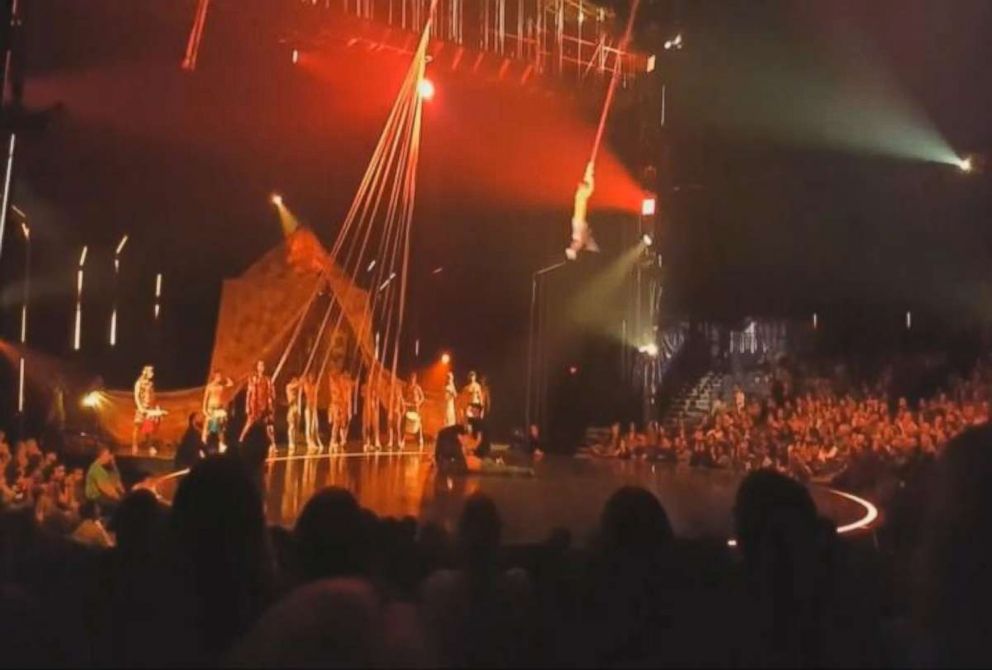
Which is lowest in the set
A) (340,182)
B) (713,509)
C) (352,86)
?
(713,509)

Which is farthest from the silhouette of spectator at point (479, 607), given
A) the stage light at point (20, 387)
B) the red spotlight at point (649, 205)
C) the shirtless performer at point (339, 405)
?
the red spotlight at point (649, 205)

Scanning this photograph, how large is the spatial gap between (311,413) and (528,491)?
5071 millimetres

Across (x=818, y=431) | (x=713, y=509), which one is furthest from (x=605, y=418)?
(x=713, y=509)

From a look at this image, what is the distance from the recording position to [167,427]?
41.2 feet

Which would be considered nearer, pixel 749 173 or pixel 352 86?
pixel 352 86

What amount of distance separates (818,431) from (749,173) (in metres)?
4.79

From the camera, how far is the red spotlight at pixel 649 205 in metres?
15.6

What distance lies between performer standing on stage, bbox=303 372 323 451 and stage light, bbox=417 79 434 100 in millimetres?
3676

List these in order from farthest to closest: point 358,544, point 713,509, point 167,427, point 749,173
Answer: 1. point 749,173
2. point 167,427
3. point 713,509
4. point 358,544

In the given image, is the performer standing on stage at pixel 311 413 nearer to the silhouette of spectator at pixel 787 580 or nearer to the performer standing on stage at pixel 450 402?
the performer standing on stage at pixel 450 402

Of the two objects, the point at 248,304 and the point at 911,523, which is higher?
the point at 248,304

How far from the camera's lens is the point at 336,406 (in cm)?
1412

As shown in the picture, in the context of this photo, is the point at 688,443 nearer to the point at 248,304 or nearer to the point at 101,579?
the point at 248,304

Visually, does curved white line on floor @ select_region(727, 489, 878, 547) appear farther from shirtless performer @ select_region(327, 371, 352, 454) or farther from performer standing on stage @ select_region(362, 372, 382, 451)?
shirtless performer @ select_region(327, 371, 352, 454)
